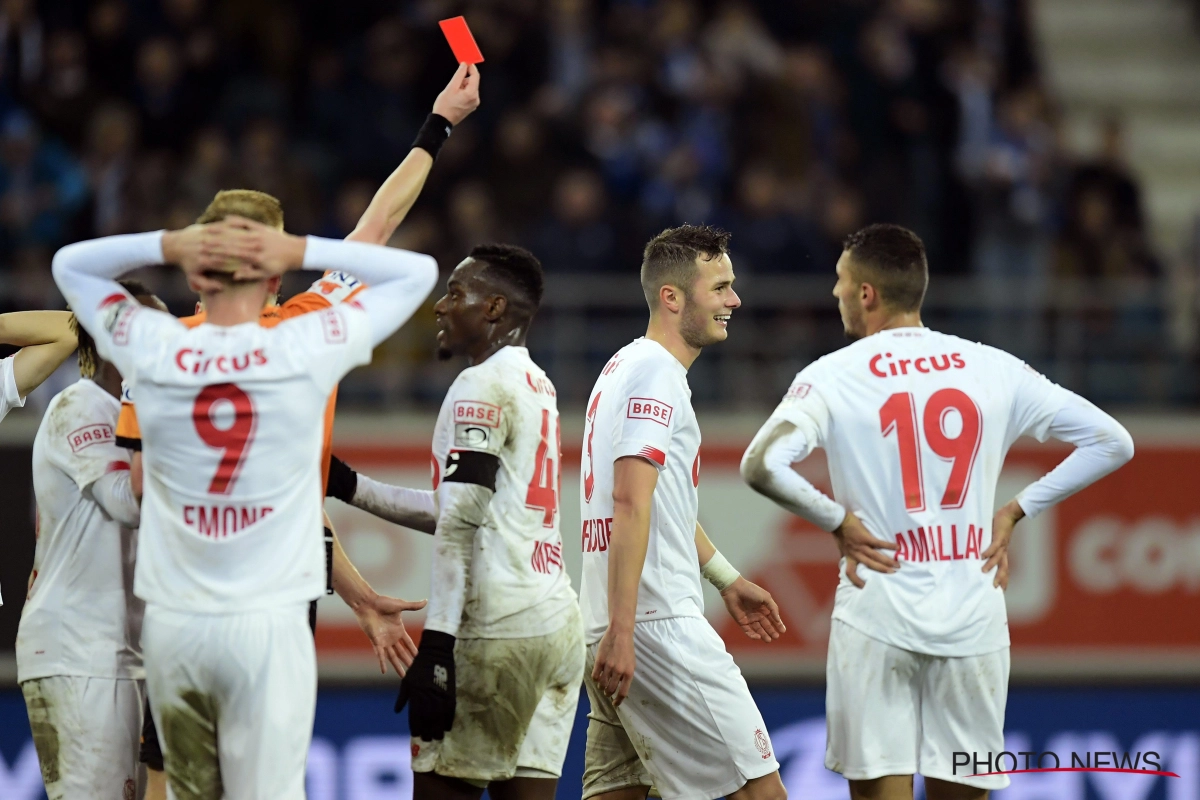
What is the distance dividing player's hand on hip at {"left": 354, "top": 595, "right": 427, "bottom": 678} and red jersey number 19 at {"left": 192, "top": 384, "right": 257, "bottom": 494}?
46.3 inches

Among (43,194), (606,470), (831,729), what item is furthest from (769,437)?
(43,194)

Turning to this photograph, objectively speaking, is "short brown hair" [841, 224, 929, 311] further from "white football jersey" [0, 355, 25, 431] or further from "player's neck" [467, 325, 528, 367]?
"white football jersey" [0, 355, 25, 431]

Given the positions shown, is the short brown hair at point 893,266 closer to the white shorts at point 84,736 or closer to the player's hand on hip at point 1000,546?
the player's hand on hip at point 1000,546

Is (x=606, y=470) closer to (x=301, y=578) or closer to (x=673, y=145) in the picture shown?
(x=301, y=578)

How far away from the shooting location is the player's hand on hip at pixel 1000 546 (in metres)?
5.34

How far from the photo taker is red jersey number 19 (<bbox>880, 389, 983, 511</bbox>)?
527 centimetres

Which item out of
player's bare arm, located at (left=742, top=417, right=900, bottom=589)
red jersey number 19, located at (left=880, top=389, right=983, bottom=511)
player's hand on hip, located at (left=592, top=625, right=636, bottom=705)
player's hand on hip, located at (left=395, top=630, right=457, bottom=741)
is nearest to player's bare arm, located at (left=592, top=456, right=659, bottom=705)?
player's hand on hip, located at (left=592, top=625, right=636, bottom=705)

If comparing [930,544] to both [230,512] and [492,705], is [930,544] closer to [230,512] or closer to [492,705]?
[492,705]

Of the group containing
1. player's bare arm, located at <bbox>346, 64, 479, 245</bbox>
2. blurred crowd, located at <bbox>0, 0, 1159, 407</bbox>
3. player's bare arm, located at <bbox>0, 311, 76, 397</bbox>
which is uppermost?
blurred crowd, located at <bbox>0, 0, 1159, 407</bbox>

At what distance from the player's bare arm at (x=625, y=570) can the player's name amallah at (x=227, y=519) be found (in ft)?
4.31

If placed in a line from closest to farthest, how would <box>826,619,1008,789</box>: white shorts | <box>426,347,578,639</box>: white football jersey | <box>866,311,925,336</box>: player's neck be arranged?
<box>426,347,578,639</box>: white football jersey < <box>826,619,1008,789</box>: white shorts < <box>866,311,925,336</box>: player's neck

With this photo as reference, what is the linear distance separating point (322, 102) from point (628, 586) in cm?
860

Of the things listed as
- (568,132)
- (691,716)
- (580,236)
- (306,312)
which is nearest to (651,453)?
(691,716)

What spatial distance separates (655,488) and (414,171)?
4.53ft
